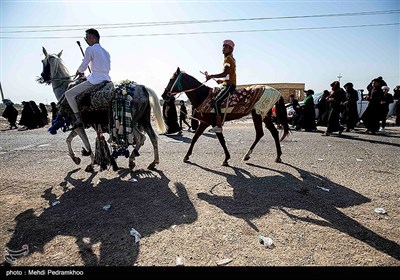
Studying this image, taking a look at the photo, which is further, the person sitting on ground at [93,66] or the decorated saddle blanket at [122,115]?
the decorated saddle blanket at [122,115]

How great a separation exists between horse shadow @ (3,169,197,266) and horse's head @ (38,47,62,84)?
2552 mm

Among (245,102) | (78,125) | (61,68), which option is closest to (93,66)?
(78,125)

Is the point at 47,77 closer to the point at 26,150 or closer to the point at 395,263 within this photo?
the point at 26,150

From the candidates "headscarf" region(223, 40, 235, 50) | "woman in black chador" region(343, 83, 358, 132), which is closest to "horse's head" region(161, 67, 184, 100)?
"headscarf" region(223, 40, 235, 50)

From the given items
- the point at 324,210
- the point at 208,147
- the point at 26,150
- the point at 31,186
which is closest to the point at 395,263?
the point at 324,210

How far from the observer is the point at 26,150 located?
7.99m

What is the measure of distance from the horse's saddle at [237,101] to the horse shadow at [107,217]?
6.80 ft

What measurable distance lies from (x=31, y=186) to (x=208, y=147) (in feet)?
15.9

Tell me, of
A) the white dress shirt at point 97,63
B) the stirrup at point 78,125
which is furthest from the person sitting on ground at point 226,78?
the stirrup at point 78,125

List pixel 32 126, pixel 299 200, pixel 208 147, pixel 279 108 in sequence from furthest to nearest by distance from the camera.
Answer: pixel 32 126, pixel 208 147, pixel 279 108, pixel 299 200

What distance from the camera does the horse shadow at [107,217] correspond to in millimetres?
2574

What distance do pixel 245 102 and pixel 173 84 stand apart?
1.73 meters

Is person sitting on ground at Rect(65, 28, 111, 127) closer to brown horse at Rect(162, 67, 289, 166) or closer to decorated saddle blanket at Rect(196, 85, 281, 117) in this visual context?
brown horse at Rect(162, 67, 289, 166)

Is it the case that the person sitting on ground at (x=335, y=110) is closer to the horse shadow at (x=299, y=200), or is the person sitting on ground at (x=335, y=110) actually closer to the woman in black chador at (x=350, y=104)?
the woman in black chador at (x=350, y=104)
